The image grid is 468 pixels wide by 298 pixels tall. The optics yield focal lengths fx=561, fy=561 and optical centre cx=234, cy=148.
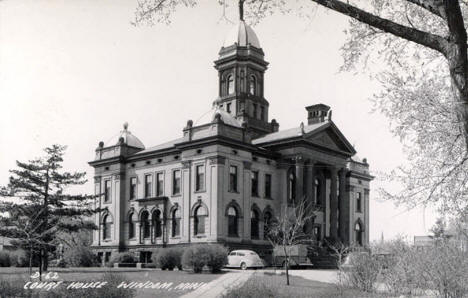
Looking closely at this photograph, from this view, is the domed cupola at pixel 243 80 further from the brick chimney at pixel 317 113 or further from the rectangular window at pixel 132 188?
the rectangular window at pixel 132 188

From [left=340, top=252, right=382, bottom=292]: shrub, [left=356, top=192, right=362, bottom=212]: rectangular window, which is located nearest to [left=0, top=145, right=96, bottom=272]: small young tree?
[left=340, top=252, right=382, bottom=292]: shrub

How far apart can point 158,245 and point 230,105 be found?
16.2 m

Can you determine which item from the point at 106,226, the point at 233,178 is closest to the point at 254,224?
the point at 233,178

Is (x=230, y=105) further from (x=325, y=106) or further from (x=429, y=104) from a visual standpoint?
(x=429, y=104)

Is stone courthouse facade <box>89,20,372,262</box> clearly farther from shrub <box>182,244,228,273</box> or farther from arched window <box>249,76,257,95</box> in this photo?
shrub <box>182,244,228,273</box>

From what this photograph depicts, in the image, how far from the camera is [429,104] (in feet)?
42.4

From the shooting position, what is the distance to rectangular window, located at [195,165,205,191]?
45.7 meters

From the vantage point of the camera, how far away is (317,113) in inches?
2248

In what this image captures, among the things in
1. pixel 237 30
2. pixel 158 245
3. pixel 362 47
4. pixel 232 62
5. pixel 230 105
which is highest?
pixel 237 30

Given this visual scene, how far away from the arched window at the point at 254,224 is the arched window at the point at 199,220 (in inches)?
192

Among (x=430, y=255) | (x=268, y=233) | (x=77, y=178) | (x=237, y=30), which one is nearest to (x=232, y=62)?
(x=237, y=30)

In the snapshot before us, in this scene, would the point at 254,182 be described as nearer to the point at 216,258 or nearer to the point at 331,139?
the point at 331,139

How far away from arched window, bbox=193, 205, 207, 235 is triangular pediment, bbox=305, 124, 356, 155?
1160 centimetres

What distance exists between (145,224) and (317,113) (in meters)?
20.5
